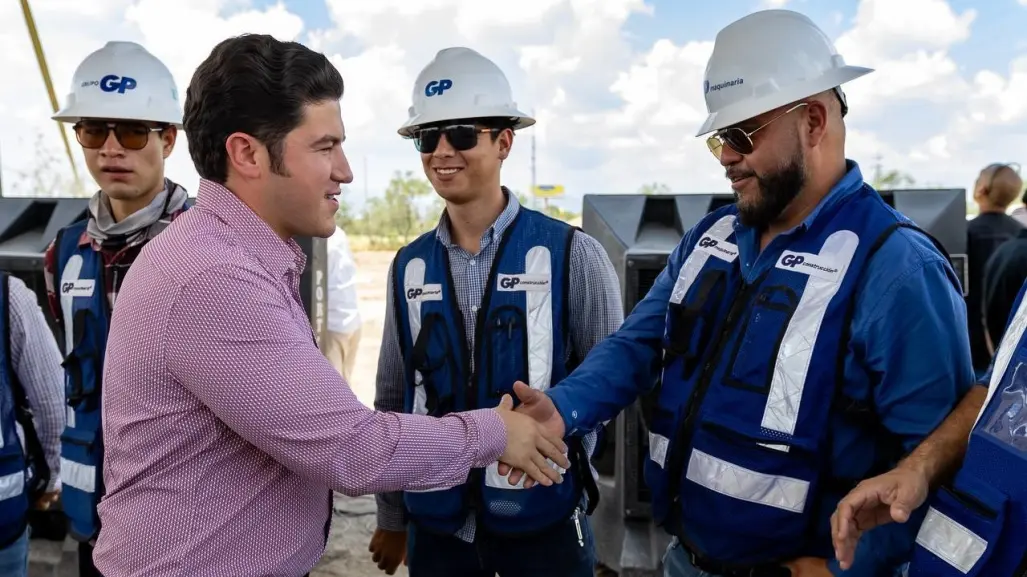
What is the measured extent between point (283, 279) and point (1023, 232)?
169 inches

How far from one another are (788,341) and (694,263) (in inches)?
16.3

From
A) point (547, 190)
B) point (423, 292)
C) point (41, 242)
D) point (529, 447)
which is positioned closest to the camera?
point (529, 447)

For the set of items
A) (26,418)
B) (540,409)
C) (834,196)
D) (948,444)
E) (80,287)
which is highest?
(834,196)

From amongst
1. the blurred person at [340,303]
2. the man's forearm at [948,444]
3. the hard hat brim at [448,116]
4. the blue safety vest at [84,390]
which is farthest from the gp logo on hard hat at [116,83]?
the man's forearm at [948,444]

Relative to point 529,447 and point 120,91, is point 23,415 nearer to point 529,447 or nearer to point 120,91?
point 120,91

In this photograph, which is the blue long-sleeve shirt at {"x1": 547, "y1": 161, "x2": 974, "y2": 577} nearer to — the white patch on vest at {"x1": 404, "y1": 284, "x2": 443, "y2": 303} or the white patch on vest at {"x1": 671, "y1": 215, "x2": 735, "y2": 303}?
the white patch on vest at {"x1": 671, "y1": 215, "x2": 735, "y2": 303}

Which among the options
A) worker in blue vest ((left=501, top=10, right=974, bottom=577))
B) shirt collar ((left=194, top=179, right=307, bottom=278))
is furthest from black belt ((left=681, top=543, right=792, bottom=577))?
shirt collar ((left=194, top=179, right=307, bottom=278))

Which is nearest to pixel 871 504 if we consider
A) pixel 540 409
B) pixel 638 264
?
pixel 540 409

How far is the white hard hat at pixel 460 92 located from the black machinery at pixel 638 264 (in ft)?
2.81

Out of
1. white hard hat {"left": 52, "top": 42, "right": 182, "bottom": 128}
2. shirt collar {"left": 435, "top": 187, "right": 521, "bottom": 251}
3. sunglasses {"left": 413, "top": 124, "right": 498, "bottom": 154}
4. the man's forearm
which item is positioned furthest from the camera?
white hard hat {"left": 52, "top": 42, "right": 182, "bottom": 128}

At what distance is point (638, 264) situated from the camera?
10.8ft

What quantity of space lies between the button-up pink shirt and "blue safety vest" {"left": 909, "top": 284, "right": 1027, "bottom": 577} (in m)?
0.96

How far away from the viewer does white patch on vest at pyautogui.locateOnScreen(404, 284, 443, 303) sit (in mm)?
2498

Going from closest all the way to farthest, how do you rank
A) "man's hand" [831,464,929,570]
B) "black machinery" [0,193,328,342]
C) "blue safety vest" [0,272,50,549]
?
"man's hand" [831,464,929,570] < "blue safety vest" [0,272,50,549] < "black machinery" [0,193,328,342]
